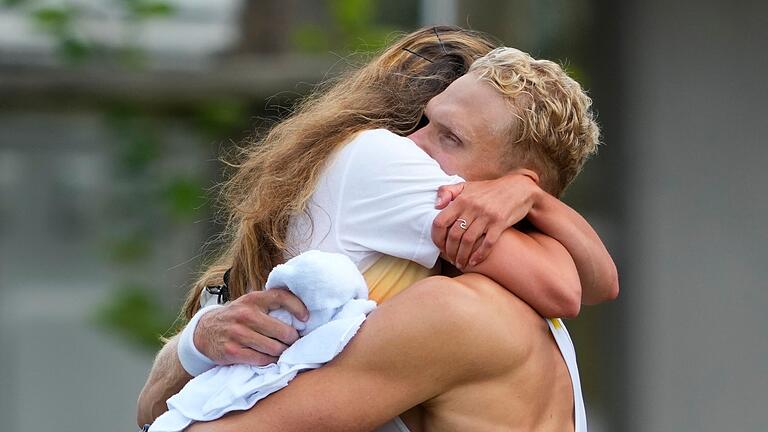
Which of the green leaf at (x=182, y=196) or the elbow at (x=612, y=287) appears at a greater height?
the elbow at (x=612, y=287)

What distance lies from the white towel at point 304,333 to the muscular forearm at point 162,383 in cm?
21

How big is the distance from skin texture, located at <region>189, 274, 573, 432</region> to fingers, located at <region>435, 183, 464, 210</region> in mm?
119

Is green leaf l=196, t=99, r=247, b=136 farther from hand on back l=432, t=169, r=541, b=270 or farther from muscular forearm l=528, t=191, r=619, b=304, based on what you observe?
hand on back l=432, t=169, r=541, b=270

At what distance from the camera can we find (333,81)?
269 cm

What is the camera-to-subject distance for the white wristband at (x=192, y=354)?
7.29 ft

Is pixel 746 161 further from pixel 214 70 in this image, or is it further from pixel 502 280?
pixel 502 280

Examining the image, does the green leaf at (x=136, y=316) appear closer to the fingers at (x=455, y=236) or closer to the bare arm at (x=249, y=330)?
the bare arm at (x=249, y=330)

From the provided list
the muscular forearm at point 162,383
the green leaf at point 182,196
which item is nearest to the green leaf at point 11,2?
the green leaf at point 182,196

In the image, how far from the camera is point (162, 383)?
2379 mm

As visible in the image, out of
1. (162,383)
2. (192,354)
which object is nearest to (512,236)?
(192,354)

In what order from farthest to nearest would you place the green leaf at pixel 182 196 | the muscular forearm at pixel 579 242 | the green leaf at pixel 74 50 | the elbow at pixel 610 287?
the green leaf at pixel 182 196 → the green leaf at pixel 74 50 → the elbow at pixel 610 287 → the muscular forearm at pixel 579 242

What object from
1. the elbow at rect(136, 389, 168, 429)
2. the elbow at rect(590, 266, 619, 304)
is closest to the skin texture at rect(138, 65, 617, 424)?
the elbow at rect(590, 266, 619, 304)

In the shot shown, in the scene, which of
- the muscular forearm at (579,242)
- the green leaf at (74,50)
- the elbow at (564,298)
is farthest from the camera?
the green leaf at (74,50)

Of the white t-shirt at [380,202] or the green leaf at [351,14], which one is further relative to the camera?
the green leaf at [351,14]
